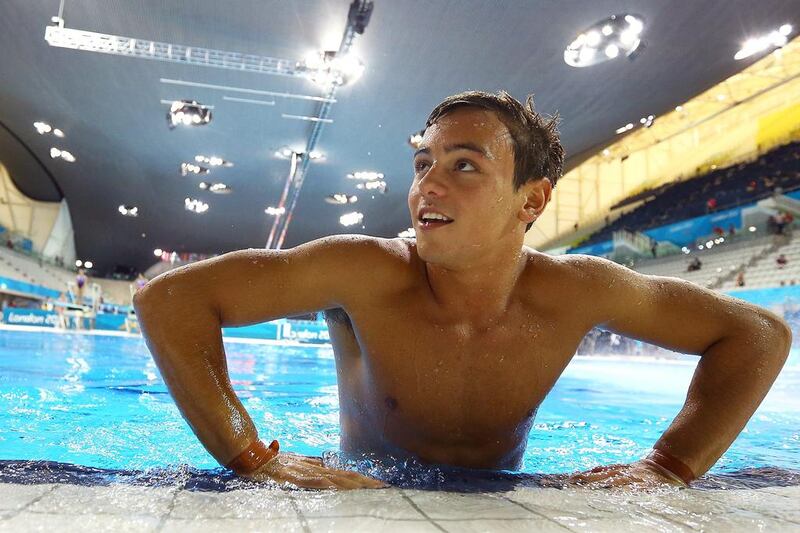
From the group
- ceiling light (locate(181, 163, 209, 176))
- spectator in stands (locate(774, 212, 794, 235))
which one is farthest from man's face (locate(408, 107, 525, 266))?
spectator in stands (locate(774, 212, 794, 235))

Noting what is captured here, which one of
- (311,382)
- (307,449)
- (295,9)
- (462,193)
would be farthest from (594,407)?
(295,9)

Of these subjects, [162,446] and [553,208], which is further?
[553,208]

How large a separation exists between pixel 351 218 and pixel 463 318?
64.9ft

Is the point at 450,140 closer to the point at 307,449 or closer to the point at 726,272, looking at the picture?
the point at 307,449

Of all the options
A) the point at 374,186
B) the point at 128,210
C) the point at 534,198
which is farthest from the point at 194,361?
the point at 128,210

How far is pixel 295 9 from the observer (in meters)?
8.20

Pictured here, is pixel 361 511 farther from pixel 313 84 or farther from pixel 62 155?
pixel 62 155

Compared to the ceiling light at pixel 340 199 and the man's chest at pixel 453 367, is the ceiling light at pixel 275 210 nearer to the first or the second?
the ceiling light at pixel 340 199

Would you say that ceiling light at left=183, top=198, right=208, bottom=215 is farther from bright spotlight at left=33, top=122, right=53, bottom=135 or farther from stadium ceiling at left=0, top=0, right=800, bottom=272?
bright spotlight at left=33, top=122, right=53, bottom=135

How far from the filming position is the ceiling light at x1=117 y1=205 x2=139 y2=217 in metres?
21.3

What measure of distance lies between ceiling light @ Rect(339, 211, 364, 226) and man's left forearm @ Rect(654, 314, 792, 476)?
1894cm

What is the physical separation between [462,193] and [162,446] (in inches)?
79.1

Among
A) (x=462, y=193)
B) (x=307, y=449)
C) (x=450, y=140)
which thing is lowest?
(x=307, y=449)

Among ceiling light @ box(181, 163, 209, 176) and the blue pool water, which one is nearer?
the blue pool water
